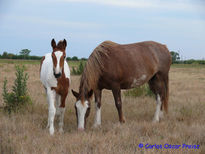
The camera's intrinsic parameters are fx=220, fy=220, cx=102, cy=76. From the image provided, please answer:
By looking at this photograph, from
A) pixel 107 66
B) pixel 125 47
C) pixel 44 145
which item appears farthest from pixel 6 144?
pixel 125 47

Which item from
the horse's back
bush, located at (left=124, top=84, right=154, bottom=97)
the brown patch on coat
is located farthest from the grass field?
bush, located at (left=124, top=84, right=154, bottom=97)

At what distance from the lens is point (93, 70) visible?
211 inches

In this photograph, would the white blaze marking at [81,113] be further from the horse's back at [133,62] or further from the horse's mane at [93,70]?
the horse's back at [133,62]

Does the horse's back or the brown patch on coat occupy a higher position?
the horse's back

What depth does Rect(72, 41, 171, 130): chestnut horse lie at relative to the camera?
5250 mm

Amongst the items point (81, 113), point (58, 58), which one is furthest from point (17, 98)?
point (58, 58)

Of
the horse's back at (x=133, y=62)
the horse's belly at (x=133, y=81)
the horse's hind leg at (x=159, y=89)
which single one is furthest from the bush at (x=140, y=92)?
the horse's belly at (x=133, y=81)

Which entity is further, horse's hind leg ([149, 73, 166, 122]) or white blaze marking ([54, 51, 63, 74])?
horse's hind leg ([149, 73, 166, 122])

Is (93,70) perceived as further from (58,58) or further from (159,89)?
(159,89)

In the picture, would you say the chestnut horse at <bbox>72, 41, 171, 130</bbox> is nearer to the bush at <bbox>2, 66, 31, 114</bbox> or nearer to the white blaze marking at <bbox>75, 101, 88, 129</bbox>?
the white blaze marking at <bbox>75, 101, 88, 129</bbox>

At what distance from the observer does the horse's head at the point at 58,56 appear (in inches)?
173

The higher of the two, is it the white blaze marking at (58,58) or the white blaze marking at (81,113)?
the white blaze marking at (58,58)

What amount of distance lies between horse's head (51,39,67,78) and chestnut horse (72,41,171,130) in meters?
0.89

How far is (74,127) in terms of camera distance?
5.53m
